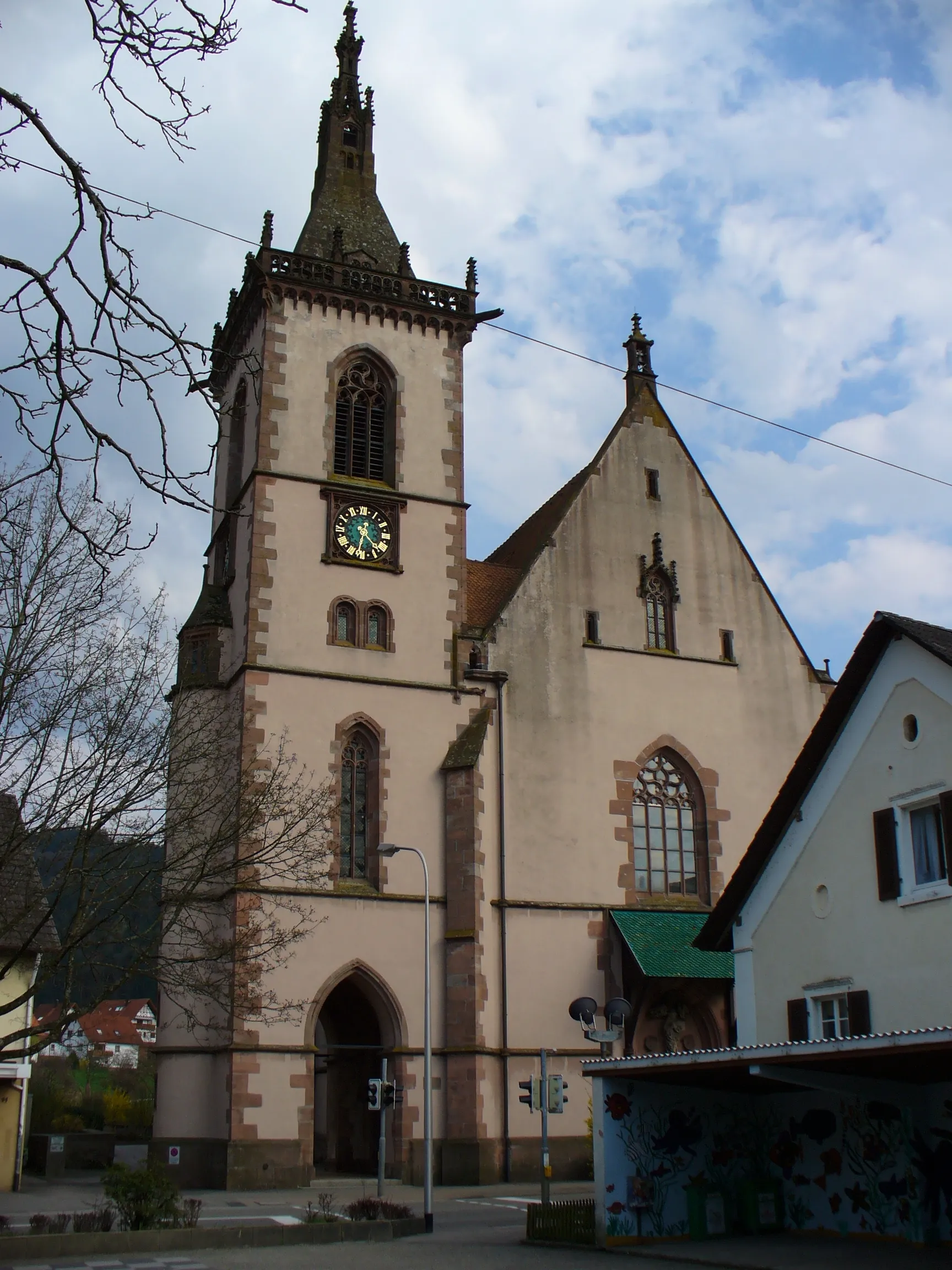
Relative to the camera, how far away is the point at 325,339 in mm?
31969

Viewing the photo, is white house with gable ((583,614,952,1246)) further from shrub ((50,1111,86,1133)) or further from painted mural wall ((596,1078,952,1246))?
shrub ((50,1111,86,1133))

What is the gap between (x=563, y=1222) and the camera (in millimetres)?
17172

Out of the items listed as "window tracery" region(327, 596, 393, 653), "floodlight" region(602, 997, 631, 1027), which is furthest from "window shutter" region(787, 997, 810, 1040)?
"window tracery" region(327, 596, 393, 653)

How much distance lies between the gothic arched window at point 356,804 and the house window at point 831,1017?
12045mm

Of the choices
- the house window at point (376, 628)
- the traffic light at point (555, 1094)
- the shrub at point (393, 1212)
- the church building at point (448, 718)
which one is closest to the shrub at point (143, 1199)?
the shrub at point (393, 1212)

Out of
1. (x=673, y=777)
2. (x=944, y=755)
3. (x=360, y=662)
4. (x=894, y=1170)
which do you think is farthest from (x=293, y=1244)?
(x=673, y=777)

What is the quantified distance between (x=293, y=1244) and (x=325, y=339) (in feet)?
67.9

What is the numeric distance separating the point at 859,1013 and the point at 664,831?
1378cm

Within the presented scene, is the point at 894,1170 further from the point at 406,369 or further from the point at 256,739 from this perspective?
the point at 406,369

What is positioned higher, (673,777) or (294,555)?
(294,555)

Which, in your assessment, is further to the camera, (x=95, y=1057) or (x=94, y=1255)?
(x=95, y=1057)

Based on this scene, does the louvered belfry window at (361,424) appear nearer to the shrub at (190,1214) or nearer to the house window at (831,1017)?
the house window at (831,1017)

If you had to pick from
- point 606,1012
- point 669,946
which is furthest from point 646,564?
point 606,1012

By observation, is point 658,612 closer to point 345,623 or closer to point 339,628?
point 345,623
